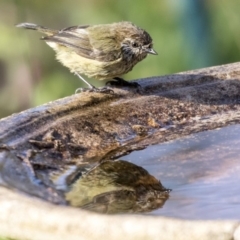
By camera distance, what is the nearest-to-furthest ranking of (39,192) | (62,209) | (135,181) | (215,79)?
(62,209), (39,192), (135,181), (215,79)

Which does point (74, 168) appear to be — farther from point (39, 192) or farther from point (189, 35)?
point (189, 35)

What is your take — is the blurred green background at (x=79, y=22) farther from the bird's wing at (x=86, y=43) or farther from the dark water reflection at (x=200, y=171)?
the dark water reflection at (x=200, y=171)

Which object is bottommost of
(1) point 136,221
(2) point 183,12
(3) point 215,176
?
(3) point 215,176

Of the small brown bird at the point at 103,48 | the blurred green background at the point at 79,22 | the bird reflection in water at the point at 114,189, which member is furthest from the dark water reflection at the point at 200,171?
the blurred green background at the point at 79,22

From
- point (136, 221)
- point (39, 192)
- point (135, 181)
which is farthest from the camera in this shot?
point (135, 181)

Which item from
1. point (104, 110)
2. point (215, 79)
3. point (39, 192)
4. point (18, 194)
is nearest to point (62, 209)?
point (18, 194)

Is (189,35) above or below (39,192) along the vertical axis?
above

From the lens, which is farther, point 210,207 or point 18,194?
point 210,207
